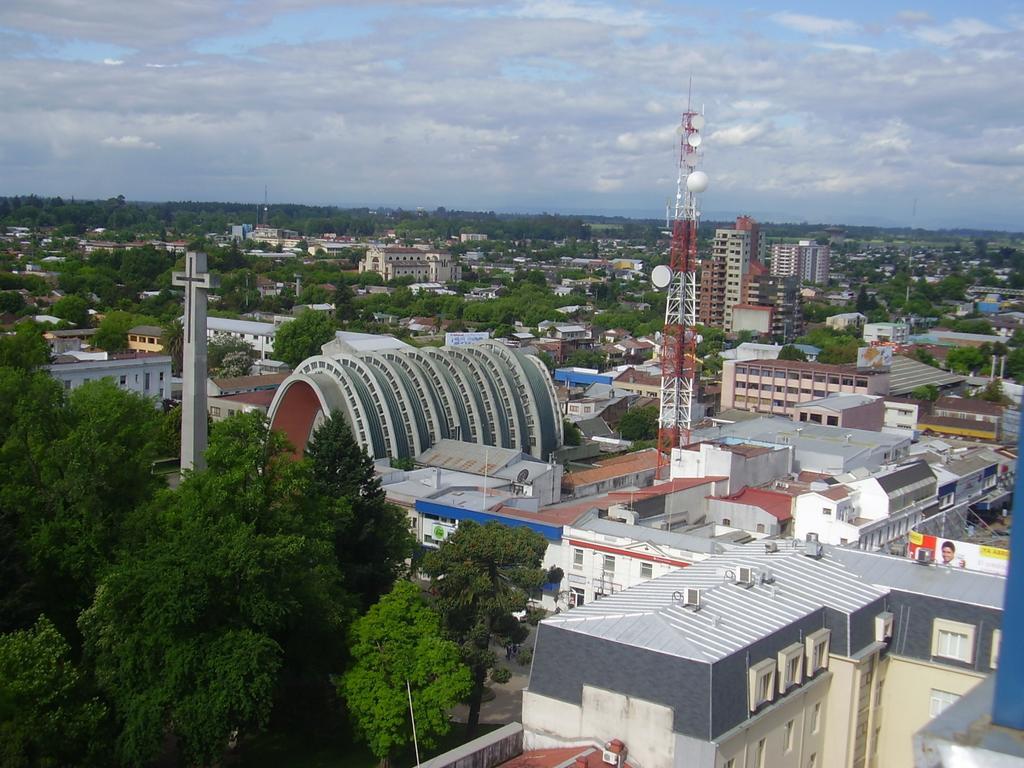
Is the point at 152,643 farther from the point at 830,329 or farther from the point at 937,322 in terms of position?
the point at 937,322

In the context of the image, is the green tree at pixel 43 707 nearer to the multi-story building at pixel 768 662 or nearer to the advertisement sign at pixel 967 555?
the multi-story building at pixel 768 662

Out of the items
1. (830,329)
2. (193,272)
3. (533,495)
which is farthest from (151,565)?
(830,329)

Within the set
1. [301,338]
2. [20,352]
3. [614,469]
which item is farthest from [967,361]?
[20,352]

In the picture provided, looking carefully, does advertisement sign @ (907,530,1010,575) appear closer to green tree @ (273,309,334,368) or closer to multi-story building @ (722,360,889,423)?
multi-story building @ (722,360,889,423)

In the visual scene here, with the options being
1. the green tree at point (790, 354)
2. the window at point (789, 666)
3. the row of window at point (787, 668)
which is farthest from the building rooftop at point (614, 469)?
the green tree at point (790, 354)

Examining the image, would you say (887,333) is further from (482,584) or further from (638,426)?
(482,584)

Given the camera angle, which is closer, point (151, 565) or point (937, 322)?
point (151, 565)
